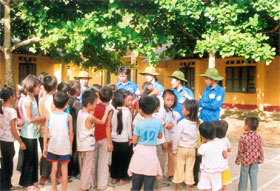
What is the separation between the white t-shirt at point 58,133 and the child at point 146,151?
0.88 meters

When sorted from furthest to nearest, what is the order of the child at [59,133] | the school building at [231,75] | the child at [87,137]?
the school building at [231,75] → the child at [87,137] → the child at [59,133]

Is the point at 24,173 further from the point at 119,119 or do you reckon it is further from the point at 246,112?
the point at 246,112

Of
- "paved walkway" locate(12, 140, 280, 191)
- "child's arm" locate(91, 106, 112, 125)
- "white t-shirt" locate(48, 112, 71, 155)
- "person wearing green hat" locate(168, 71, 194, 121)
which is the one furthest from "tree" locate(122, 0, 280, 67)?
"white t-shirt" locate(48, 112, 71, 155)

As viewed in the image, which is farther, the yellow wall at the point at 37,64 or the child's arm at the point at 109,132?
the yellow wall at the point at 37,64

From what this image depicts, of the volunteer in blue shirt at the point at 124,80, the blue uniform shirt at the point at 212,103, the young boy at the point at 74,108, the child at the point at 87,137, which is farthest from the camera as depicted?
the volunteer in blue shirt at the point at 124,80

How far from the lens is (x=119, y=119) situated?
4.17 metres

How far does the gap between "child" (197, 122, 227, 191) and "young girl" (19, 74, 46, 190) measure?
2175 mm

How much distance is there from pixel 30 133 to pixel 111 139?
3.58 feet

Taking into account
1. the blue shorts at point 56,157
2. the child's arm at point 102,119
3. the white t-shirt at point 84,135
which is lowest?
the blue shorts at point 56,157

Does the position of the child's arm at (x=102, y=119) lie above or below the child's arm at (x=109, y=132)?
above

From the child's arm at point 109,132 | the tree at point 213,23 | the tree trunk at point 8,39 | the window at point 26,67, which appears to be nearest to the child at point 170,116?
the child's arm at point 109,132

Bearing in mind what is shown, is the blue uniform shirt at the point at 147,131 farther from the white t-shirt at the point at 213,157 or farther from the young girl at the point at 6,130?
the young girl at the point at 6,130

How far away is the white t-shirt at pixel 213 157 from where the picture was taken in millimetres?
3467

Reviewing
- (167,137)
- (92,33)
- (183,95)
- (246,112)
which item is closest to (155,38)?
(92,33)
